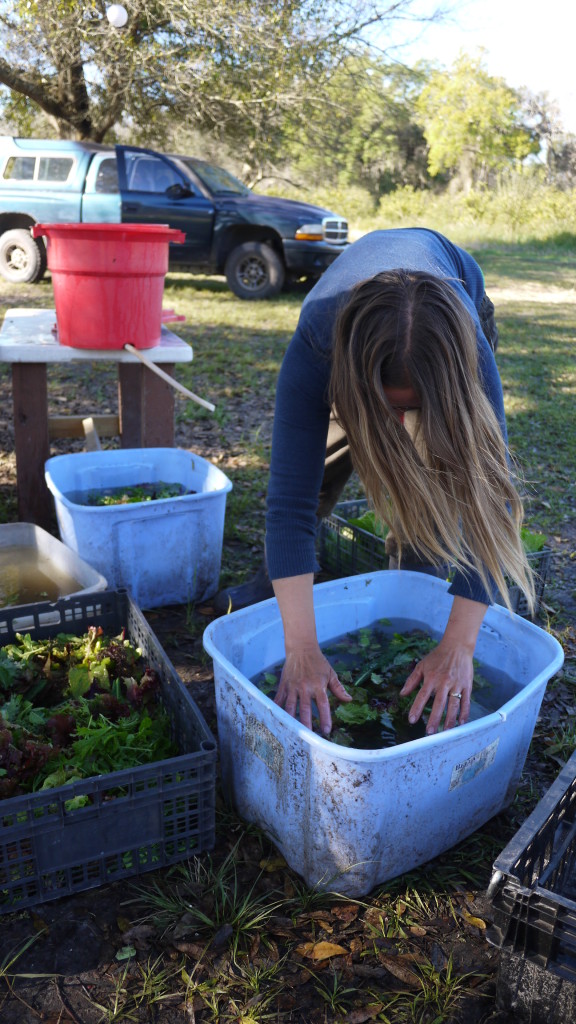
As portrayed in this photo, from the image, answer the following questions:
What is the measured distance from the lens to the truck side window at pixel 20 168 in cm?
860

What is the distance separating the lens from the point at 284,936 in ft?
5.12

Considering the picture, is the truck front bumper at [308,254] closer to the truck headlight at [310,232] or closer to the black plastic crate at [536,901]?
the truck headlight at [310,232]

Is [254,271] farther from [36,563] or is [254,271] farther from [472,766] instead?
[472,766]

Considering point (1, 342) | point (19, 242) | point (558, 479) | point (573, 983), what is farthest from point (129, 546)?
point (19, 242)

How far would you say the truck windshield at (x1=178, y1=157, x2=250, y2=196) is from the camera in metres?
8.66

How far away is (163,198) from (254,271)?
4.09 feet

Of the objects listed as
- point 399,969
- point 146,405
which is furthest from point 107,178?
point 399,969

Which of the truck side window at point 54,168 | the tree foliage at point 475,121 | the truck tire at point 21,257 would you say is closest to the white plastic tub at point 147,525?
the truck side window at point 54,168

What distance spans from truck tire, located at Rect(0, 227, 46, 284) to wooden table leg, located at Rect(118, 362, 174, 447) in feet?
21.3

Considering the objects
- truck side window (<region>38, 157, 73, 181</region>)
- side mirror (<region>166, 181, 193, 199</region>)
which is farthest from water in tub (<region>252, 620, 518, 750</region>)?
truck side window (<region>38, 157, 73, 181</region>)

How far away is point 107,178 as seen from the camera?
333 inches

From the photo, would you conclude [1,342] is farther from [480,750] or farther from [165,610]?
[480,750]

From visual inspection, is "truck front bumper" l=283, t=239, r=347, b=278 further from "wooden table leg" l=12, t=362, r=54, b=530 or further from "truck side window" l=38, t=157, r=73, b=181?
"wooden table leg" l=12, t=362, r=54, b=530

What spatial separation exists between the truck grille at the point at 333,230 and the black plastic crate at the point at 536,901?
7.89 metres
